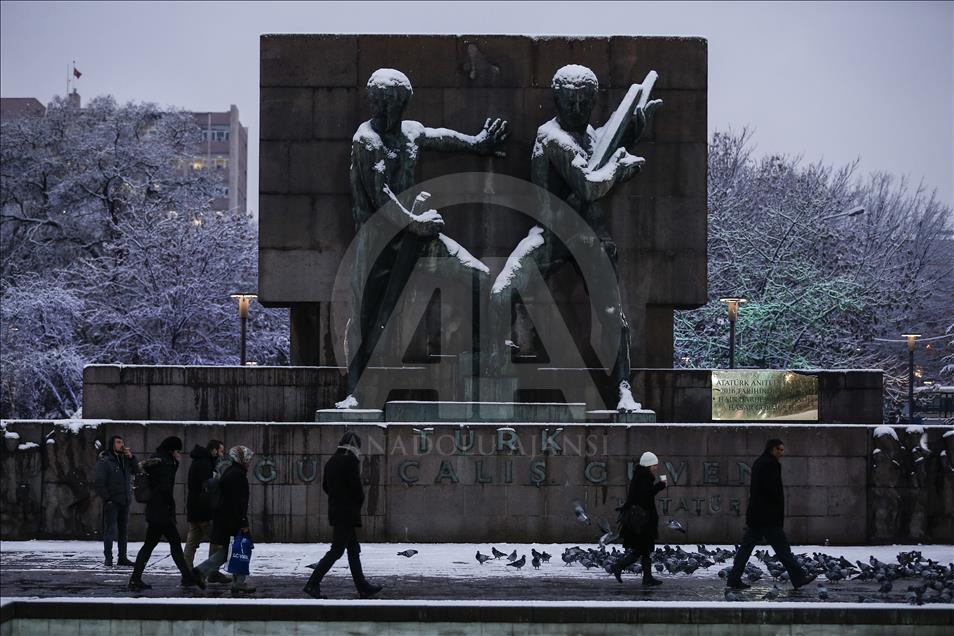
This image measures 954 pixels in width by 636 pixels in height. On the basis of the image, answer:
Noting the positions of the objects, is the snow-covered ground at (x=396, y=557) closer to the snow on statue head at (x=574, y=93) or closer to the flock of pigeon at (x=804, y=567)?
the flock of pigeon at (x=804, y=567)

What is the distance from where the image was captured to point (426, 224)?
1966 centimetres

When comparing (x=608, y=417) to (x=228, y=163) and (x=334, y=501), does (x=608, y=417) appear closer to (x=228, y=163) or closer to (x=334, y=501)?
(x=334, y=501)

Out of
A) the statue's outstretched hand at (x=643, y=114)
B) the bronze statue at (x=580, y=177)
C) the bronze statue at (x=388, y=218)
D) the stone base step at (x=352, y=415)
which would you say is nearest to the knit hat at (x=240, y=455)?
the stone base step at (x=352, y=415)

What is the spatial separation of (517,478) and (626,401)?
1.97 meters

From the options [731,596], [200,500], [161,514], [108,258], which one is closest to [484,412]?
[200,500]

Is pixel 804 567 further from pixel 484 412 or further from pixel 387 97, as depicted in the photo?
pixel 387 97

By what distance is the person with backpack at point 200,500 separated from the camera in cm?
1498

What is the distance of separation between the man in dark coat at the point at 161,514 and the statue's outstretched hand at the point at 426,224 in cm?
568

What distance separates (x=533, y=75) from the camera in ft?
69.1

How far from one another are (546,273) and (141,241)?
2514 centimetres

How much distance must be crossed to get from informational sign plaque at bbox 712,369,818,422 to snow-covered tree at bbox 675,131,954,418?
19.3 meters

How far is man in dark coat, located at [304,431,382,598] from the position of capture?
1355 centimetres

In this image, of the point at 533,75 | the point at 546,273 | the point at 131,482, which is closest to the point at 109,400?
the point at 131,482

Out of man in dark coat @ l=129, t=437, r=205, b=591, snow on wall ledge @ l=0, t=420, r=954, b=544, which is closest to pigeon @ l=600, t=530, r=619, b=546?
snow on wall ledge @ l=0, t=420, r=954, b=544
